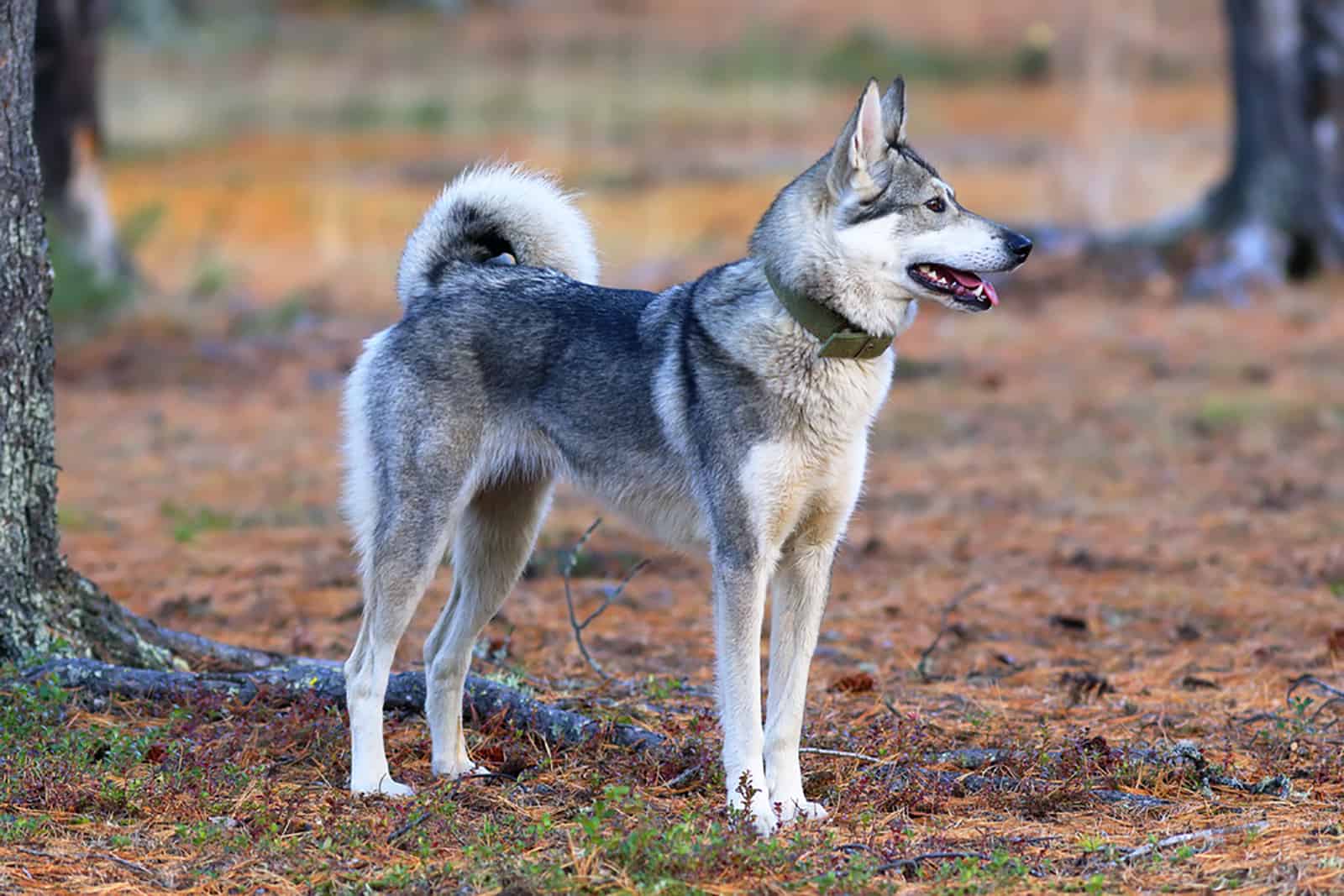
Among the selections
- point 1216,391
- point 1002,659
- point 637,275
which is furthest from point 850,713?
point 637,275

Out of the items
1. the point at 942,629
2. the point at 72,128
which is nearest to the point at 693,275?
the point at 72,128

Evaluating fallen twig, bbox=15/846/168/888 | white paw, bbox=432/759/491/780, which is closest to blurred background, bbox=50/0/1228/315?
white paw, bbox=432/759/491/780

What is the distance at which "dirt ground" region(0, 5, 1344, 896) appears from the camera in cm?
389

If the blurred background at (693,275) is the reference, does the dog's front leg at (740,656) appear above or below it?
above

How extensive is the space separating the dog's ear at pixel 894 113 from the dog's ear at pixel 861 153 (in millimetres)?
24

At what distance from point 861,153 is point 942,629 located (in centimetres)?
230

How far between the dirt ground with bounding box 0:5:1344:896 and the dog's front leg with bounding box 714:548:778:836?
189mm

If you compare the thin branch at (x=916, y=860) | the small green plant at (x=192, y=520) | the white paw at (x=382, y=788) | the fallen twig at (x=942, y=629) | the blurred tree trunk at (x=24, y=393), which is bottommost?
the small green plant at (x=192, y=520)

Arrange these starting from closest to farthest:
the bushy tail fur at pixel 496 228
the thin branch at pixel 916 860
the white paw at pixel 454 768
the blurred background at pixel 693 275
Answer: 1. the thin branch at pixel 916 860
2. the white paw at pixel 454 768
3. the bushy tail fur at pixel 496 228
4. the blurred background at pixel 693 275

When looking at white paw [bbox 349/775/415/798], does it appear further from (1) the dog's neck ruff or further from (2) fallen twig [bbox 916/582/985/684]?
(2) fallen twig [bbox 916/582/985/684]

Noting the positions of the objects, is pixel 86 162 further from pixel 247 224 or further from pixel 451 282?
pixel 451 282

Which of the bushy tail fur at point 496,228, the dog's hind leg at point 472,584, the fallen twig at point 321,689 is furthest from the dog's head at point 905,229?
the fallen twig at point 321,689

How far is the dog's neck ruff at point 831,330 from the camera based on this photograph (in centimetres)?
449

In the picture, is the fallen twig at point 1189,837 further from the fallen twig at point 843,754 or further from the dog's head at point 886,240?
the dog's head at point 886,240
